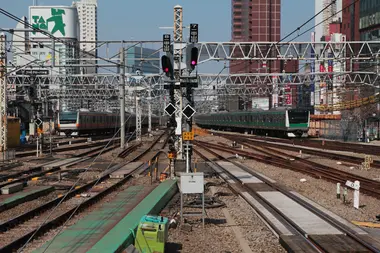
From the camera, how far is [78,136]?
60469 millimetres

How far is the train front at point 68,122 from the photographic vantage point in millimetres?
54219

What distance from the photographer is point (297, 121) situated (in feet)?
159

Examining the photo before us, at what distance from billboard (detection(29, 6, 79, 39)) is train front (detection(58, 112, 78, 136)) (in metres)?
126

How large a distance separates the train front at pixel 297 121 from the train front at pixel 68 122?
21765 millimetres

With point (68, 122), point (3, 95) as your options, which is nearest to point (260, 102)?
point (68, 122)

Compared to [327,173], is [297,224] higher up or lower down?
higher up

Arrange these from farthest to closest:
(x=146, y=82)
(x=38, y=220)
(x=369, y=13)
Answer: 1. (x=369, y=13)
2. (x=146, y=82)
3. (x=38, y=220)

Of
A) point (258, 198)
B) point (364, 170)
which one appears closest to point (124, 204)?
point (258, 198)

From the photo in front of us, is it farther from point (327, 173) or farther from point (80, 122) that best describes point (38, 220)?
point (80, 122)

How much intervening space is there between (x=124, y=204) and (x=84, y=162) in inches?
551

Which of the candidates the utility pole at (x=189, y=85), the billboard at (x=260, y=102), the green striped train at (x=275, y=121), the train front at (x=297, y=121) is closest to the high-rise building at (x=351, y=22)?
the billboard at (x=260, y=102)

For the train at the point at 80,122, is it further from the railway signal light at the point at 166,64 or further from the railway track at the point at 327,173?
the railway signal light at the point at 166,64

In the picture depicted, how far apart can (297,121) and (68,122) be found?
78.1ft

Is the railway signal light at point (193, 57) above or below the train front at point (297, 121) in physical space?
above
